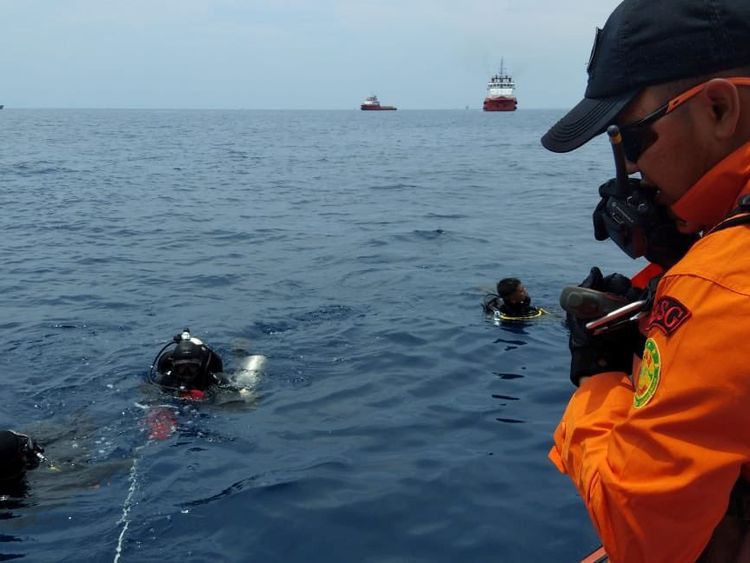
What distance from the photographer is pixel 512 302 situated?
30.5 ft

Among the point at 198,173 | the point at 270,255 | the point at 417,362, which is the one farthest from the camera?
the point at 198,173

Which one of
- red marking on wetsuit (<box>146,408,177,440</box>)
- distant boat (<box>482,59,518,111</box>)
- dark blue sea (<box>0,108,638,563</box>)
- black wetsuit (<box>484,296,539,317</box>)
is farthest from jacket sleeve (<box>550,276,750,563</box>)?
distant boat (<box>482,59,518,111</box>)

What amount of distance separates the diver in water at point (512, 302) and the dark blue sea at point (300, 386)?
0.78ft

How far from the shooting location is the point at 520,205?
68.1 feet

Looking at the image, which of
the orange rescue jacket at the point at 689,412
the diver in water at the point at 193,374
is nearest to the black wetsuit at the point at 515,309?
the diver in water at the point at 193,374

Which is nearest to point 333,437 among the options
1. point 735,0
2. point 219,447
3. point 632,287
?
point 219,447

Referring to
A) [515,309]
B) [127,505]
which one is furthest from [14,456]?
[515,309]

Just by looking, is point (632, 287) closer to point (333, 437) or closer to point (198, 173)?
point (333, 437)

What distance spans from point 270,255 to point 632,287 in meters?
12.6

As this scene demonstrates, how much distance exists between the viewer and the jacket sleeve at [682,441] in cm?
125

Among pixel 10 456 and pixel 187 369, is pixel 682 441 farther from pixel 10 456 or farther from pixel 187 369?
pixel 187 369

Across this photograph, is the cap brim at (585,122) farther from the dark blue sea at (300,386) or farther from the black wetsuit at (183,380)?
the black wetsuit at (183,380)

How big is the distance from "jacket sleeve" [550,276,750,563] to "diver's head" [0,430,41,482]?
4.92m

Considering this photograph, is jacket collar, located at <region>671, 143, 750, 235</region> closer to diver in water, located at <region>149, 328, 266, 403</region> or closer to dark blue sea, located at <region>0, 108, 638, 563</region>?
dark blue sea, located at <region>0, 108, 638, 563</region>
